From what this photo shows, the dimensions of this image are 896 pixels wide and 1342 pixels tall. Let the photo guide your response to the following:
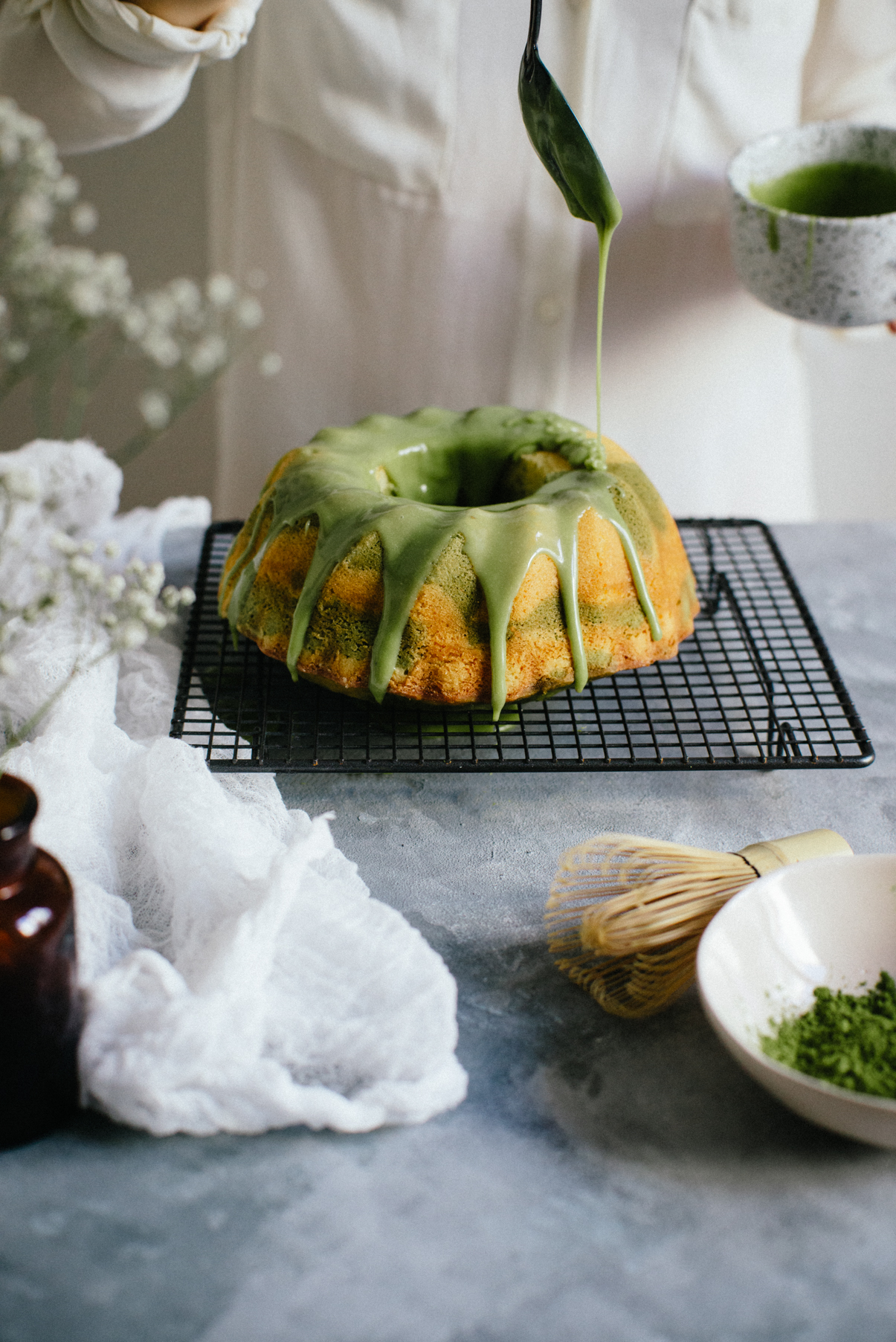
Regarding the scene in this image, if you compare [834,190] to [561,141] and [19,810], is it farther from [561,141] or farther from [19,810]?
[19,810]

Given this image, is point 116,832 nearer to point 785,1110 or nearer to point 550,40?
point 785,1110

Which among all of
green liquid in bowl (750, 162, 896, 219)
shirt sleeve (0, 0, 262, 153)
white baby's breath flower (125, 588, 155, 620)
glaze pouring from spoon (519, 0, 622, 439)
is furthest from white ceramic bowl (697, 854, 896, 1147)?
shirt sleeve (0, 0, 262, 153)

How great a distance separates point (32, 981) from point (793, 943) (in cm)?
56

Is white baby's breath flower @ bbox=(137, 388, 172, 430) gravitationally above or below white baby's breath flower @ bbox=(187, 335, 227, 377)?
below

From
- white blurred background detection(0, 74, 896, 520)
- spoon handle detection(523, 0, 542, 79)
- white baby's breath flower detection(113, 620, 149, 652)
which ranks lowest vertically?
white blurred background detection(0, 74, 896, 520)

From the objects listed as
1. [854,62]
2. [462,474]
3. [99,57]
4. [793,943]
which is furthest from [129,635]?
[854,62]

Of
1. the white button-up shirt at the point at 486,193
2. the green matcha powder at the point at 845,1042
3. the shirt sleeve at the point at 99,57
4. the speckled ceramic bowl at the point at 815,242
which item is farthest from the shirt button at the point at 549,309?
the green matcha powder at the point at 845,1042

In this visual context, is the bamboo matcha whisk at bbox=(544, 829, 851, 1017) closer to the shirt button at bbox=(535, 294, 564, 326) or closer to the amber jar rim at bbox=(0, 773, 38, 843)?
the amber jar rim at bbox=(0, 773, 38, 843)

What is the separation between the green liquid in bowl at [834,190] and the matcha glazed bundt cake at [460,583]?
496 mm

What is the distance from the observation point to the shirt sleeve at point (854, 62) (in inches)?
63.5

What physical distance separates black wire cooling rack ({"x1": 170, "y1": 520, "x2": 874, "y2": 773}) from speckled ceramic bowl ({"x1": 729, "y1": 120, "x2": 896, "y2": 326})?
14.4 inches

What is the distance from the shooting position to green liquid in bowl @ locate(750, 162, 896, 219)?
1513 mm

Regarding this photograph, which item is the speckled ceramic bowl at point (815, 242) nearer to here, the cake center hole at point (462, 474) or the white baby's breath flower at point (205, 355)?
the cake center hole at point (462, 474)

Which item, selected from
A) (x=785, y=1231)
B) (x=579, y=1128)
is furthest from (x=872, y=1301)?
(x=579, y=1128)
